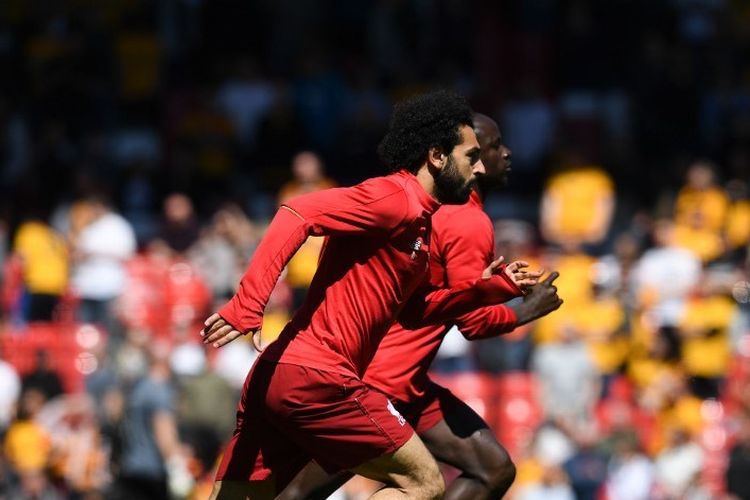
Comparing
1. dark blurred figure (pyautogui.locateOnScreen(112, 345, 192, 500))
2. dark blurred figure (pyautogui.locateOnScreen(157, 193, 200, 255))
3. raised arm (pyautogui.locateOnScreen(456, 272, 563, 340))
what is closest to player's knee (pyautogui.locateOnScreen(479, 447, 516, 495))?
raised arm (pyautogui.locateOnScreen(456, 272, 563, 340))

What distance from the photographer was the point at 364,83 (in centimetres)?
1806

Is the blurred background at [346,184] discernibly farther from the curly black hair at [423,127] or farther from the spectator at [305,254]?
the curly black hair at [423,127]

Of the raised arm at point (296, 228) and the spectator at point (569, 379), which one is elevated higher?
the raised arm at point (296, 228)

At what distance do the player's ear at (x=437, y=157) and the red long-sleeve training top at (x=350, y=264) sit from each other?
107mm

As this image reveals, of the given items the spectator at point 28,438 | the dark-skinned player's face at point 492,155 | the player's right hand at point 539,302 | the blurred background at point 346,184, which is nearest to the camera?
the player's right hand at point 539,302

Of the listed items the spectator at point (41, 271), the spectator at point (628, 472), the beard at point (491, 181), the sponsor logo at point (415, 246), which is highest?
the sponsor logo at point (415, 246)

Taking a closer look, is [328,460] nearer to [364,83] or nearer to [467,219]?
[467,219]

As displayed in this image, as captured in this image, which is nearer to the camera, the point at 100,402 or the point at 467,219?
the point at 467,219

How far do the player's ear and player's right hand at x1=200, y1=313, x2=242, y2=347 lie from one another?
1144 mm

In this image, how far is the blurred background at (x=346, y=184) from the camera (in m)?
14.1

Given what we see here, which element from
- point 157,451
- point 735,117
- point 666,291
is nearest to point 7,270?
point 157,451

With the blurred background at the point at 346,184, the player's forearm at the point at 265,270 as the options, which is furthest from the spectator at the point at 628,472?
the player's forearm at the point at 265,270

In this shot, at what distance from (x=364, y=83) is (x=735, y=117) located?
3.88 m

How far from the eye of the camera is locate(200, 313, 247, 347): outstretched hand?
654cm
